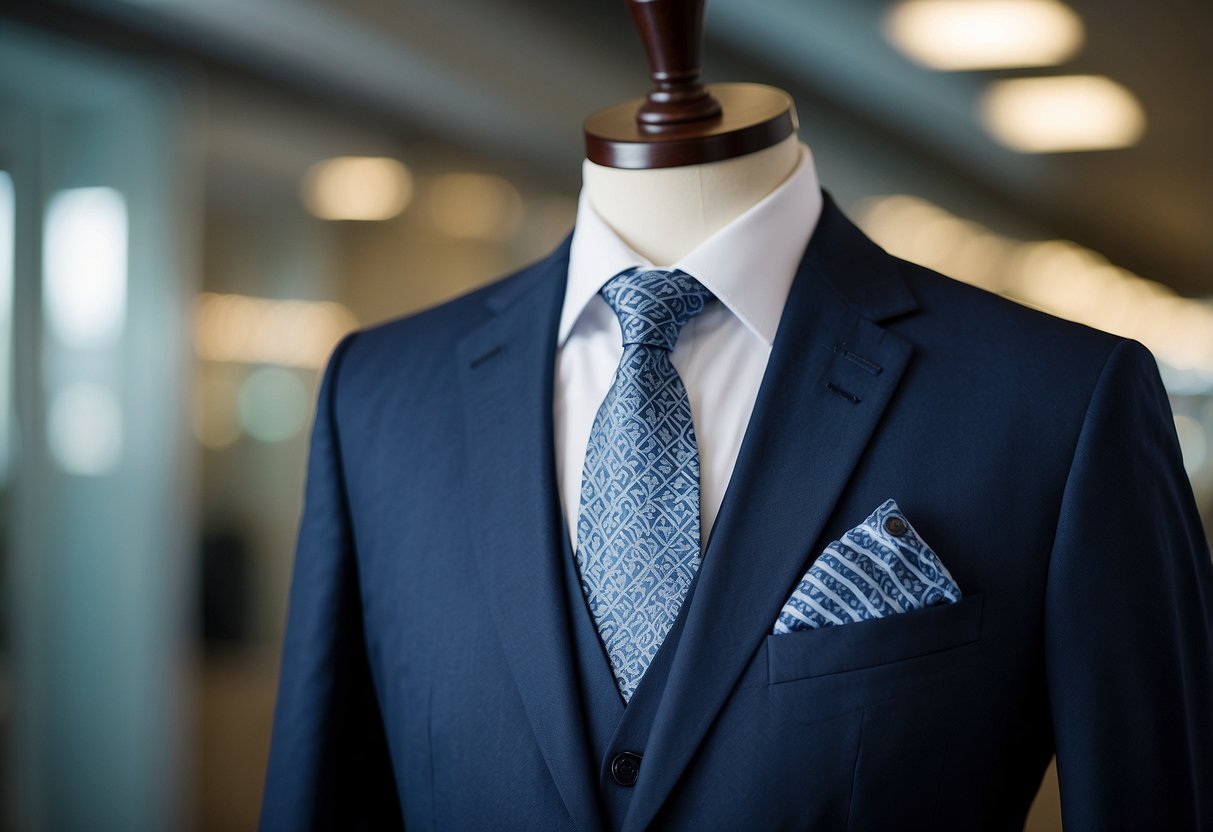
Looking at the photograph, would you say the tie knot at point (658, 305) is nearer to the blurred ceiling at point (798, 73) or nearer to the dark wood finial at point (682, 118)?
the dark wood finial at point (682, 118)

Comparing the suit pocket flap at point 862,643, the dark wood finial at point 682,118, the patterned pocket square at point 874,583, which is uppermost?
the dark wood finial at point 682,118

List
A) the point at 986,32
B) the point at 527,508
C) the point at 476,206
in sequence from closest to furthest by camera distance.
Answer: the point at 527,508 < the point at 986,32 < the point at 476,206

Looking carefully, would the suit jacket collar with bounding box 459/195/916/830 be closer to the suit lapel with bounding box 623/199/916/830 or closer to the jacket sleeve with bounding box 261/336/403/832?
the suit lapel with bounding box 623/199/916/830

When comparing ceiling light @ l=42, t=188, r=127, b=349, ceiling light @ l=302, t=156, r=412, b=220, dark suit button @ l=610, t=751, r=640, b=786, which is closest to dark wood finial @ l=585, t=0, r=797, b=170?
dark suit button @ l=610, t=751, r=640, b=786

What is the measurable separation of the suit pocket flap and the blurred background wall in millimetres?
2944

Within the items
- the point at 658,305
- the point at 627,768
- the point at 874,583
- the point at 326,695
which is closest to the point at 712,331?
the point at 658,305

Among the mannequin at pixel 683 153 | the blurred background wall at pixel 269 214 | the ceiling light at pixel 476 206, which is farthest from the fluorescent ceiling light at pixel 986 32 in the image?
the mannequin at pixel 683 153

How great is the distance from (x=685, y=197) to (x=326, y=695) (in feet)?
1.83

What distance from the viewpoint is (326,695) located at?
1008 millimetres

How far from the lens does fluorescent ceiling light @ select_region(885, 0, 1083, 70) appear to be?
345 cm

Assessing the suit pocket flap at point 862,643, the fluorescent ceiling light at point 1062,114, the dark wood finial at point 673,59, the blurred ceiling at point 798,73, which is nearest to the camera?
the suit pocket flap at point 862,643

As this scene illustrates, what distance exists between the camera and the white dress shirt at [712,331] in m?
0.92

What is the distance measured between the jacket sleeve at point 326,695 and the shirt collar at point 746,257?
0.91 feet

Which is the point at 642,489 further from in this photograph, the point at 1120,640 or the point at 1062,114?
the point at 1062,114
